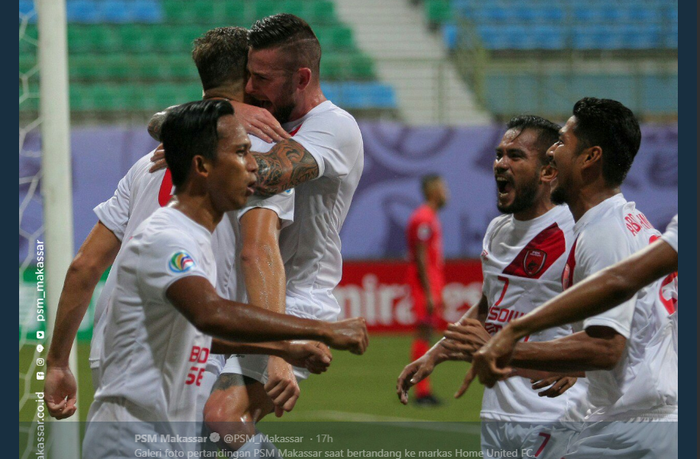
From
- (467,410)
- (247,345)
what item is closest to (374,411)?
(467,410)

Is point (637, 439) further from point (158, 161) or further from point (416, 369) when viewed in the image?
point (158, 161)

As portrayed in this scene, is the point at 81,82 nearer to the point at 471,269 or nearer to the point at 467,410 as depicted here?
the point at 471,269

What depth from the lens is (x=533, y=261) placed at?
409cm

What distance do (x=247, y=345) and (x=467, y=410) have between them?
5.80 meters

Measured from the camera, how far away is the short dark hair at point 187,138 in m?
2.90

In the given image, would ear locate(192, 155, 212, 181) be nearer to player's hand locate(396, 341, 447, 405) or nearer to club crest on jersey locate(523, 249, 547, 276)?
player's hand locate(396, 341, 447, 405)

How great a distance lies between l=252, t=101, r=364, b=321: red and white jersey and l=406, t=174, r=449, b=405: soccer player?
539cm

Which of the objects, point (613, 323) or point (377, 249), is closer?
point (613, 323)

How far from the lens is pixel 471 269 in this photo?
511 inches

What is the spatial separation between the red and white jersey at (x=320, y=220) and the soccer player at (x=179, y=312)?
740 millimetres

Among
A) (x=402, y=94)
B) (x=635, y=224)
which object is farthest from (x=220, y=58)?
(x=402, y=94)

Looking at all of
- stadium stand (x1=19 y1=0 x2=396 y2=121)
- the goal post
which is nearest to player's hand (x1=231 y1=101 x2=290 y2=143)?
the goal post

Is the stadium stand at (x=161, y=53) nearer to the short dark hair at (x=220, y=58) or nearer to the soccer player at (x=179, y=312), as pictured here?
the short dark hair at (x=220, y=58)

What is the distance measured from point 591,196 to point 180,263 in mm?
1594
